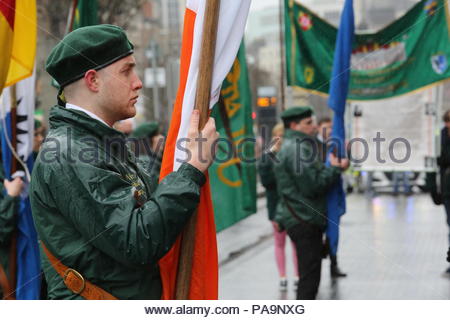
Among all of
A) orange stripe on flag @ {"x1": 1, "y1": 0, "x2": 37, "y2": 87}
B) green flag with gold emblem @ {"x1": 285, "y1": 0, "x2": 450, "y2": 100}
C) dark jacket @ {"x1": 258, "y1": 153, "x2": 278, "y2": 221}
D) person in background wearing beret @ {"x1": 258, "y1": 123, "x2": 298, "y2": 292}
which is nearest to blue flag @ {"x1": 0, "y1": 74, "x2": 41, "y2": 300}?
orange stripe on flag @ {"x1": 1, "y1": 0, "x2": 37, "y2": 87}

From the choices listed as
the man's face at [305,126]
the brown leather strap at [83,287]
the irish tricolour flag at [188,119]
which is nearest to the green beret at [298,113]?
the man's face at [305,126]

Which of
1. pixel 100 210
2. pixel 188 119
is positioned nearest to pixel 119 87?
pixel 188 119

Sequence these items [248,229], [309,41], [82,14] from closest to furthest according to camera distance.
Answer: [82,14], [309,41], [248,229]

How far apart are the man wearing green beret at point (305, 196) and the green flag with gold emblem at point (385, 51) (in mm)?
2498

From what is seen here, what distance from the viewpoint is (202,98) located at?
8.05 ft

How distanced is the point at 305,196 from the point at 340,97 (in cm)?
97

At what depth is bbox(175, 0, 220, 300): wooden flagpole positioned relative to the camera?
95.9 inches

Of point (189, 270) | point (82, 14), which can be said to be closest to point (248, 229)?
point (82, 14)

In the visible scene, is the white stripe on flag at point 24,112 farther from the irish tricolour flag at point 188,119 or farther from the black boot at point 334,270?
the black boot at point 334,270

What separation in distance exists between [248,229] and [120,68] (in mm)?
12062

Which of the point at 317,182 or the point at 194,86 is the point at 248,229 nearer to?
the point at 317,182

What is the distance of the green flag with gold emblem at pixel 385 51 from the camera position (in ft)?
30.5

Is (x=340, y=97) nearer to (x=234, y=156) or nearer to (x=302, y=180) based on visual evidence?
(x=302, y=180)
